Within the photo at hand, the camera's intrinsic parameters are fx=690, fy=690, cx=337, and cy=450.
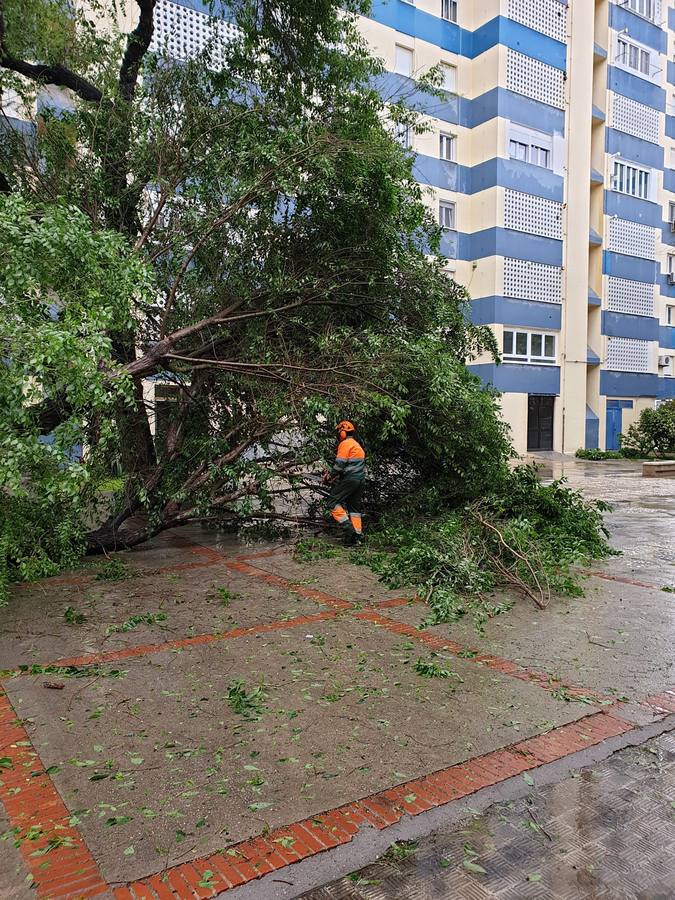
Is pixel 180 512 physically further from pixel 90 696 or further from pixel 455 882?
pixel 455 882

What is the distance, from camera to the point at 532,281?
96.0ft

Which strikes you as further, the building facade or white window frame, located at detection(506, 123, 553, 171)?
white window frame, located at detection(506, 123, 553, 171)

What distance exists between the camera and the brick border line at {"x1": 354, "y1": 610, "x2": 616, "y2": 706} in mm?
4547

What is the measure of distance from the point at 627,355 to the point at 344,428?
28793 millimetres

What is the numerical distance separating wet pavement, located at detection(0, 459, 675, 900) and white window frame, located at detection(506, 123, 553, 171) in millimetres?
25638

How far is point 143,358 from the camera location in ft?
26.3

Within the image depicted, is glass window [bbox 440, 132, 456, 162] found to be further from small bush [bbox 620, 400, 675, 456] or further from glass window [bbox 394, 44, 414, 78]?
small bush [bbox 620, 400, 675, 456]

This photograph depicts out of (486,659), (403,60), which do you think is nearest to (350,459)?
(486,659)

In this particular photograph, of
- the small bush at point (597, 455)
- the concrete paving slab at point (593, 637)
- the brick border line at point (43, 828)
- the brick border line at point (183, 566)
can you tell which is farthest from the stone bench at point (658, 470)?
the brick border line at point (43, 828)

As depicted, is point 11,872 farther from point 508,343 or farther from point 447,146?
point 447,146

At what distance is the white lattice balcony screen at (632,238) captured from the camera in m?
32.8

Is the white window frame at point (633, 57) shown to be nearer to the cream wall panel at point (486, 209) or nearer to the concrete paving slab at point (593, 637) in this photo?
the cream wall panel at point (486, 209)

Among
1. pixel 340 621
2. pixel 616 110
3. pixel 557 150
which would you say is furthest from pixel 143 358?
pixel 616 110

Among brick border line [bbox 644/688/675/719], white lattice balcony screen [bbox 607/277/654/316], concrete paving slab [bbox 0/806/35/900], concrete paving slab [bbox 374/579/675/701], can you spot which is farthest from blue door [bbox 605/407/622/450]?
concrete paving slab [bbox 0/806/35/900]
